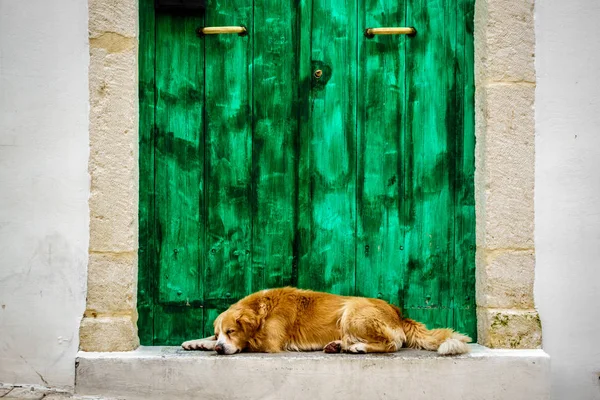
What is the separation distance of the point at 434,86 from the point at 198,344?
88.0 inches

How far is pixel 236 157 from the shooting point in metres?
4.53

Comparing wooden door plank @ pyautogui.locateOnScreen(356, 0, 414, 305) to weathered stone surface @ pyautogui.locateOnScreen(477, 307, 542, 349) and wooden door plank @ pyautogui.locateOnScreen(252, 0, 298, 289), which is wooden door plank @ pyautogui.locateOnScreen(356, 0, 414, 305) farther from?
weathered stone surface @ pyautogui.locateOnScreen(477, 307, 542, 349)

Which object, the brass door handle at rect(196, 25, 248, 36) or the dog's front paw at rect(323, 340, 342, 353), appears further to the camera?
the brass door handle at rect(196, 25, 248, 36)

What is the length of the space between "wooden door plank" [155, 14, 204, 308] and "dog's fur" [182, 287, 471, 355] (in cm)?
44

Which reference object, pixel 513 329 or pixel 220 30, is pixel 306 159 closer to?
pixel 220 30

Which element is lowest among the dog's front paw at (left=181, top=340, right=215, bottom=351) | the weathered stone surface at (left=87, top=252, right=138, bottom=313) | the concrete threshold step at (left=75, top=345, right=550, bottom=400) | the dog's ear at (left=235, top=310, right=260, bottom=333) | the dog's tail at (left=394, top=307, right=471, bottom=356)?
the concrete threshold step at (left=75, top=345, right=550, bottom=400)

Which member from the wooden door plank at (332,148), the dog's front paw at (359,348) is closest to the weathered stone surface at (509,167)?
the wooden door plank at (332,148)

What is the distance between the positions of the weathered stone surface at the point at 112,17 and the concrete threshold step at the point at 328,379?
2.02m

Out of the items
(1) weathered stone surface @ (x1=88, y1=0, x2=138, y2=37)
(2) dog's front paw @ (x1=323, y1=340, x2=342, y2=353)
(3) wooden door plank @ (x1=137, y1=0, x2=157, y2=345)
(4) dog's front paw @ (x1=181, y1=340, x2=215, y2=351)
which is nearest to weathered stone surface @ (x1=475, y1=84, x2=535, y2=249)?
(2) dog's front paw @ (x1=323, y1=340, x2=342, y2=353)

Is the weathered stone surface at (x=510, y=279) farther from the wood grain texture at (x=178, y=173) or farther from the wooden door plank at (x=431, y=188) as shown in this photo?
the wood grain texture at (x=178, y=173)

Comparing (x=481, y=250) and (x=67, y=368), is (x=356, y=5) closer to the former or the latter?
(x=481, y=250)

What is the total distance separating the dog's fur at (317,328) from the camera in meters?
4.12

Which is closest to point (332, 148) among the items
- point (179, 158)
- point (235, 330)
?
point (179, 158)

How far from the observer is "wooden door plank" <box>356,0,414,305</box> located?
451 centimetres
